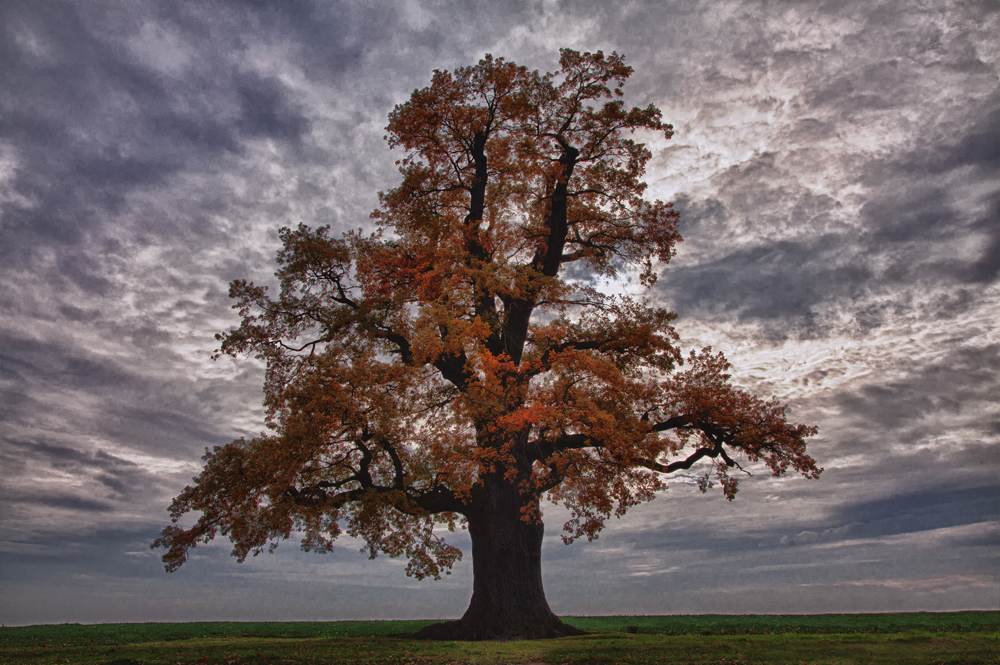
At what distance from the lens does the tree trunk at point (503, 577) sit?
59.2ft

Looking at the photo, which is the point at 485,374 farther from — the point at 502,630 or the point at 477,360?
the point at 502,630

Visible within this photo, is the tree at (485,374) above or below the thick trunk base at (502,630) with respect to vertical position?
above

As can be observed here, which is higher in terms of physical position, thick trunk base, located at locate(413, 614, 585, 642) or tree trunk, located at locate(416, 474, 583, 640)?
tree trunk, located at locate(416, 474, 583, 640)

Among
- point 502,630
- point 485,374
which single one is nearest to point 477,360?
point 485,374

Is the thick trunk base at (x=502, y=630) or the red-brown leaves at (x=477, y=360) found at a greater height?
the red-brown leaves at (x=477, y=360)

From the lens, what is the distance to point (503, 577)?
1870 cm

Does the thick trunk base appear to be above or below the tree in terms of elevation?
below

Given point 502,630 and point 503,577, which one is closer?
point 502,630

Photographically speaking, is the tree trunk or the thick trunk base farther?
the tree trunk

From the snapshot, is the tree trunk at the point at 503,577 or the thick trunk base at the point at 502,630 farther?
the tree trunk at the point at 503,577

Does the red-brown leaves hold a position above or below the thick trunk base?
above

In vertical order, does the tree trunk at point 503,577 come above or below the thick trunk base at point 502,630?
above

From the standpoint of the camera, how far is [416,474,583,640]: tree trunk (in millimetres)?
18047

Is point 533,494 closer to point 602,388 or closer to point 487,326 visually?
point 602,388
